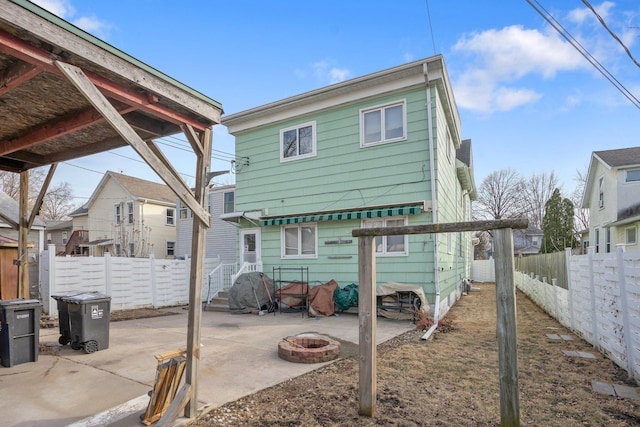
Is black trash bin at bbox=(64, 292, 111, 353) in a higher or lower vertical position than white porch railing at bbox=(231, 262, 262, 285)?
lower

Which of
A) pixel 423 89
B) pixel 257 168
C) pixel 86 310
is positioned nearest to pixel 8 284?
pixel 86 310

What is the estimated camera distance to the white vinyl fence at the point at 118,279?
29.1 ft

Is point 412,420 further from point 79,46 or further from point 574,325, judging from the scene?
point 574,325

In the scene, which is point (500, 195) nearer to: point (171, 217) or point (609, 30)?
point (171, 217)

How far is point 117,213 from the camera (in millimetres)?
24188

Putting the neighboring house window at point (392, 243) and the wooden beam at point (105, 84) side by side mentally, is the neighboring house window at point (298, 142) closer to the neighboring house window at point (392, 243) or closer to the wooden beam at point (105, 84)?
the neighboring house window at point (392, 243)

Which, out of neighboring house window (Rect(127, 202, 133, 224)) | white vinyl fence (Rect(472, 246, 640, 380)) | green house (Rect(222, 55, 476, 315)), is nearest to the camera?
white vinyl fence (Rect(472, 246, 640, 380))

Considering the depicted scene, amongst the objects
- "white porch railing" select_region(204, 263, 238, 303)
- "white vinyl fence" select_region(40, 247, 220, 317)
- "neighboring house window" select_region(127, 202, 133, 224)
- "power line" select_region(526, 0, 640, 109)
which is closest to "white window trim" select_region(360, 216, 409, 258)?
"white vinyl fence" select_region(40, 247, 220, 317)

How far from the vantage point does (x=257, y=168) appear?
11.3 metres

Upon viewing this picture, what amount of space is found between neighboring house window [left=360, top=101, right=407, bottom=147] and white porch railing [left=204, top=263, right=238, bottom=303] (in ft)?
19.4

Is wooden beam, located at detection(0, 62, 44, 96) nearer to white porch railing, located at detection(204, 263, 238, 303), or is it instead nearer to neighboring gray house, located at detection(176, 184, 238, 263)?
white porch railing, located at detection(204, 263, 238, 303)

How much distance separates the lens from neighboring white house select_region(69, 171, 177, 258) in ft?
74.2

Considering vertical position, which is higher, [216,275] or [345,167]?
[345,167]

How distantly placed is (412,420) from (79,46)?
4090mm
